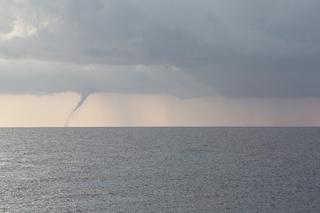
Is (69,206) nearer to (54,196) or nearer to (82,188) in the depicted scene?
(54,196)

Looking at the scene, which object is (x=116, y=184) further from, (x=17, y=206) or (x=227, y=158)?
(x=227, y=158)

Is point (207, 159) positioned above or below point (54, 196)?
above

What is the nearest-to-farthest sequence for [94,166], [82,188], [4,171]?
1. [82,188]
2. [4,171]
3. [94,166]

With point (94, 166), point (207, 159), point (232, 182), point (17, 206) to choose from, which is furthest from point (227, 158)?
point (17, 206)

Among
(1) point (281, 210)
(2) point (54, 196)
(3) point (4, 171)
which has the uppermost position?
(3) point (4, 171)

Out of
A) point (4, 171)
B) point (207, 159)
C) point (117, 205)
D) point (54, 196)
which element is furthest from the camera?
point (207, 159)

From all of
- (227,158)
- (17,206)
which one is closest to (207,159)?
(227,158)

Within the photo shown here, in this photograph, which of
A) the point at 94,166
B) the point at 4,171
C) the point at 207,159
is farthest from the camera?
the point at 207,159

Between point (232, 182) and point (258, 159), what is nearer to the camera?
point (232, 182)

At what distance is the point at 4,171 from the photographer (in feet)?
454

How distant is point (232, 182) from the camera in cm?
10906

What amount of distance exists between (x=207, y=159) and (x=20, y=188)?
74945mm

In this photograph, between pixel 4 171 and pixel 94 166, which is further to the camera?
pixel 94 166

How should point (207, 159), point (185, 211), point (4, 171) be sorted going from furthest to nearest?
1. point (207, 159)
2. point (4, 171)
3. point (185, 211)
